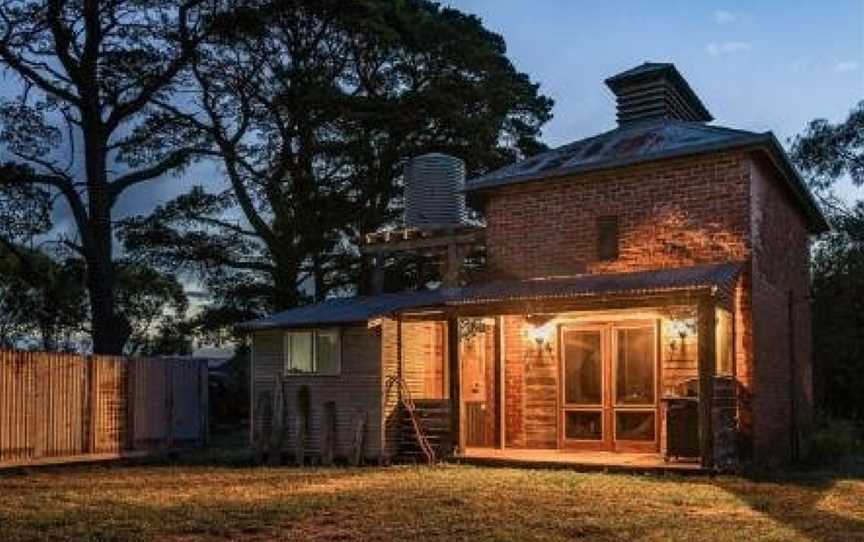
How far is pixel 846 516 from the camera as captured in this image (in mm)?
10844

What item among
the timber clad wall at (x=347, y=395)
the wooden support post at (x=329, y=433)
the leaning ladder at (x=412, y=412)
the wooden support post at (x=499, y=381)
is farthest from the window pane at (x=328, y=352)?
the wooden support post at (x=499, y=381)

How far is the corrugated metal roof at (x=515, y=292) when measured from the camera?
1469 cm

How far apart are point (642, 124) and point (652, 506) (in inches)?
412

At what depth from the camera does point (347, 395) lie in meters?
18.2

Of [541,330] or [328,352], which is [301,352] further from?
[541,330]

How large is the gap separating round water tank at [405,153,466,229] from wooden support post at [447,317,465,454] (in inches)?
192

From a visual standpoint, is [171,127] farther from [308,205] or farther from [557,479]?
[557,479]

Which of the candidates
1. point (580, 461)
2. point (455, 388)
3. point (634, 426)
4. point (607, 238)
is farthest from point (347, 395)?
point (607, 238)

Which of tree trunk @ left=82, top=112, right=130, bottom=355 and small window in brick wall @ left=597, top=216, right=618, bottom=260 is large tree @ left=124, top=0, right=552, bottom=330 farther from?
small window in brick wall @ left=597, top=216, right=618, bottom=260

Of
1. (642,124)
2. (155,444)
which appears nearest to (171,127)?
(155,444)

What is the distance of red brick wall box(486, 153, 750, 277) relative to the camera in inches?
632

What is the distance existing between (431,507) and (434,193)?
1142cm

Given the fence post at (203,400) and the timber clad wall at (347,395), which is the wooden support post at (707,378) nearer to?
the timber clad wall at (347,395)

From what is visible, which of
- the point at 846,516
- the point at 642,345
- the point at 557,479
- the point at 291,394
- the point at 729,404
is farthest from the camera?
the point at 291,394
